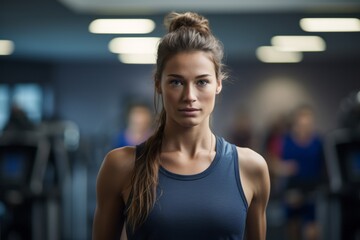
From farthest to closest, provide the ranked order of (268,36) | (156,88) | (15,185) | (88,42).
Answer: (88,42) → (268,36) → (15,185) → (156,88)

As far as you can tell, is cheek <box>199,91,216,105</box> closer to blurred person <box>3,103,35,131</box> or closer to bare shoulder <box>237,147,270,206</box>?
bare shoulder <box>237,147,270,206</box>

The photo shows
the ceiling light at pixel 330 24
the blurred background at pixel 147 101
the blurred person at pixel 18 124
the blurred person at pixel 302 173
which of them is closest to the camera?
the blurred background at pixel 147 101

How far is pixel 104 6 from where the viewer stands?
738cm

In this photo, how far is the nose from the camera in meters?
1.51

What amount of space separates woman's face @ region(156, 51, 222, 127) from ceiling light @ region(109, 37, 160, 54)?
824 cm

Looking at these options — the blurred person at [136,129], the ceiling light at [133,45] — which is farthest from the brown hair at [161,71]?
the ceiling light at [133,45]

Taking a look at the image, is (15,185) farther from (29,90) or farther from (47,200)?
(29,90)

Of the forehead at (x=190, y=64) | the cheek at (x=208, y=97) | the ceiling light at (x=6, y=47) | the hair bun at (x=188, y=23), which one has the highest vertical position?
the ceiling light at (x=6, y=47)

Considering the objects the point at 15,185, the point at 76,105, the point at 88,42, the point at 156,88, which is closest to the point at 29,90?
the point at 76,105

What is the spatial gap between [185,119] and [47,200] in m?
4.57

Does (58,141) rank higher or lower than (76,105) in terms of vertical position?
lower

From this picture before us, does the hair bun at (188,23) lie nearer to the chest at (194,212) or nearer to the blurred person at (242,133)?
the chest at (194,212)

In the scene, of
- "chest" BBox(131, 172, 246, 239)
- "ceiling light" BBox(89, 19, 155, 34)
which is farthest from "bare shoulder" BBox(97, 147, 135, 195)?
"ceiling light" BBox(89, 19, 155, 34)

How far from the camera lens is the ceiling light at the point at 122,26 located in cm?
830
